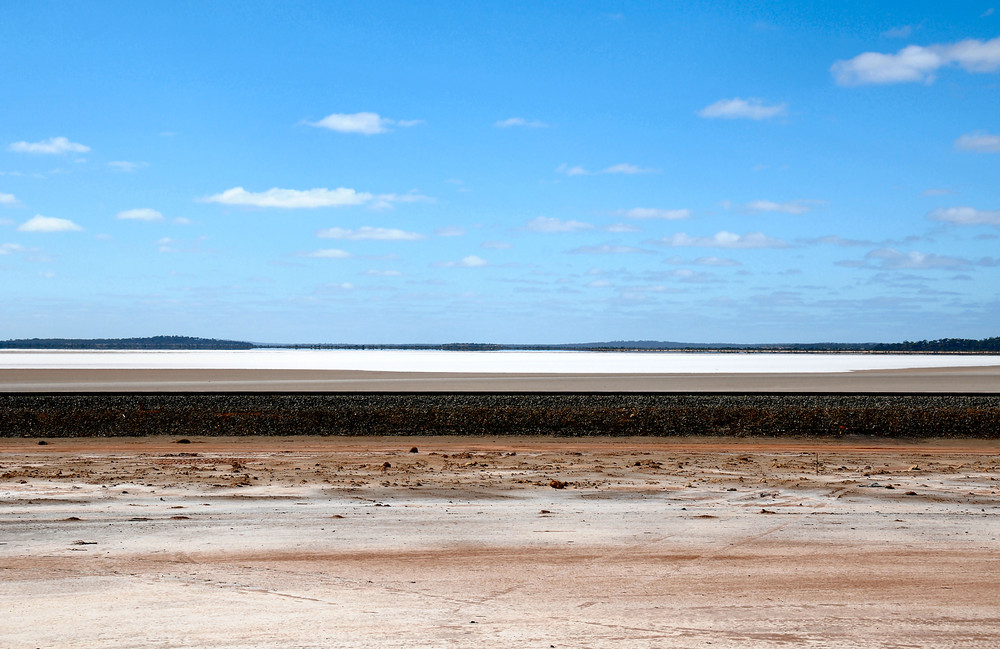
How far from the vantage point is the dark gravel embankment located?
79.4ft

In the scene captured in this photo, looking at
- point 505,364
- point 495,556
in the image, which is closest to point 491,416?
point 495,556

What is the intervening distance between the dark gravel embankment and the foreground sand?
352 inches

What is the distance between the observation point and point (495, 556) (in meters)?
8.61

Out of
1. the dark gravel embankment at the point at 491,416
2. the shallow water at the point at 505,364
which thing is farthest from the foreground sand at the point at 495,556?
the shallow water at the point at 505,364

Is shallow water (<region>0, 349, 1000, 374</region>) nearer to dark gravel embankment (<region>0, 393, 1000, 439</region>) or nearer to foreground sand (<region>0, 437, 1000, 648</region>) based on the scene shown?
dark gravel embankment (<region>0, 393, 1000, 439</region>)

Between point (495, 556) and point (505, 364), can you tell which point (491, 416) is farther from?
point (505, 364)

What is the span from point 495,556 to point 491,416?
17961 mm

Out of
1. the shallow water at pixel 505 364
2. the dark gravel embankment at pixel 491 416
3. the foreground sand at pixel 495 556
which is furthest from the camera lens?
A: the shallow water at pixel 505 364

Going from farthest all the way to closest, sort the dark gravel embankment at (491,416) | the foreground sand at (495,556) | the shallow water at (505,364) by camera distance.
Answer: the shallow water at (505,364), the dark gravel embankment at (491,416), the foreground sand at (495,556)

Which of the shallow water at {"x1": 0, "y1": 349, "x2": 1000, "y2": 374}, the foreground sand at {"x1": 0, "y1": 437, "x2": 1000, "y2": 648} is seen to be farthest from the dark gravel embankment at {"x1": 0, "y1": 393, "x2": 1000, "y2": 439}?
the shallow water at {"x1": 0, "y1": 349, "x2": 1000, "y2": 374}

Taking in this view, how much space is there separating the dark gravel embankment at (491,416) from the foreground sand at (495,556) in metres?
8.93

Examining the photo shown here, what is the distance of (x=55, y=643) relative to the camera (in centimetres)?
605

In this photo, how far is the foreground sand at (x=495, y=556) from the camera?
6477 mm

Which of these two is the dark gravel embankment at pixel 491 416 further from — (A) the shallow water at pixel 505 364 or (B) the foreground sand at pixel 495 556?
(A) the shallow water at pixel 505 364
